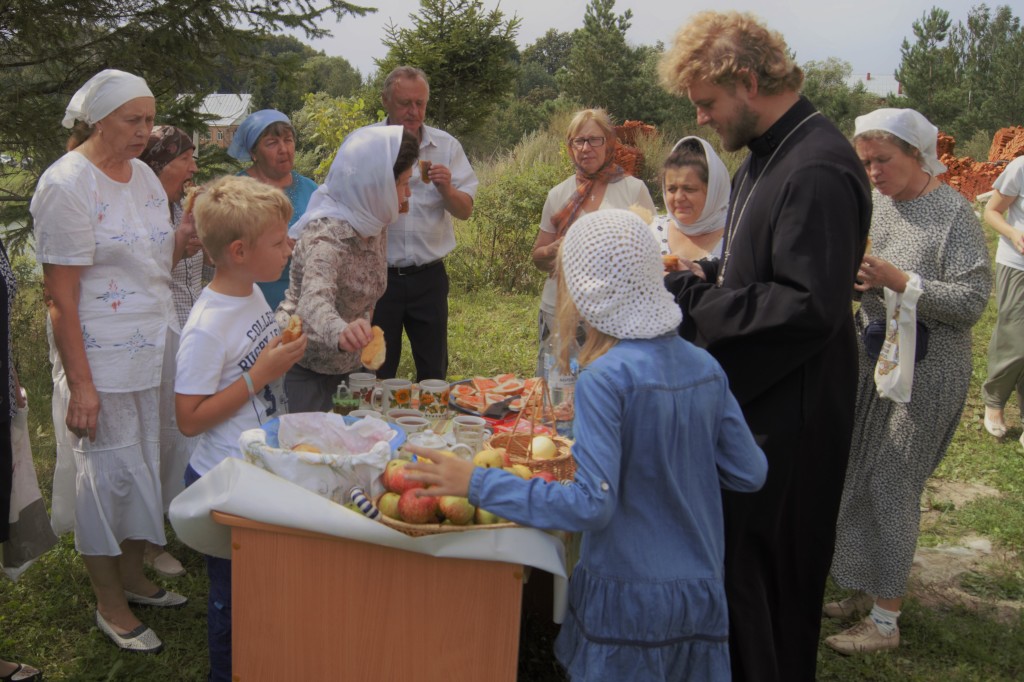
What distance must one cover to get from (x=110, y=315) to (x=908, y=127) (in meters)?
2.85

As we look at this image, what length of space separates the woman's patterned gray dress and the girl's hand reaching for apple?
1.94 metres

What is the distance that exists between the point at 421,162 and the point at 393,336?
908 mm

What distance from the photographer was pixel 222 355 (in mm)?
2373

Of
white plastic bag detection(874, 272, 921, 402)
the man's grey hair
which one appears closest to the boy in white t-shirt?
white plastic bag detection(874, 272, 921, 402)

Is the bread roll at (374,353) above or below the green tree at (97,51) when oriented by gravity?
below

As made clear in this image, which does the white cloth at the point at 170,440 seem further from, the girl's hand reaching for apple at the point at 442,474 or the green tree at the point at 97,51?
the green tree at the point at 97,51

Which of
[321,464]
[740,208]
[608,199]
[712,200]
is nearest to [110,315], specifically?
[321,464]

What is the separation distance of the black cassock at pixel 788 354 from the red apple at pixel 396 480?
87cm

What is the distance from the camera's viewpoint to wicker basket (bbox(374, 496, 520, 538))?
1983mm

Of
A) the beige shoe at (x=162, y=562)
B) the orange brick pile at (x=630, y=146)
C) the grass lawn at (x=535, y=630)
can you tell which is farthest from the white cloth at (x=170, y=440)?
the orange brick pile at (x=630, y=146)

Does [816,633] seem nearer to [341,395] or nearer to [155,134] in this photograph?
[341,395]

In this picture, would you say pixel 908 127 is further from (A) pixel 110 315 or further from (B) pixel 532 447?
(A) pixel 110 315

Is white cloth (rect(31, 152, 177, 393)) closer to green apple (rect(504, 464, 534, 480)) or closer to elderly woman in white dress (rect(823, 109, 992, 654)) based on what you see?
green apple (rect(504, 464, 534, 480))

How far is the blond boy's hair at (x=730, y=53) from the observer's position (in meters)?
2.25
